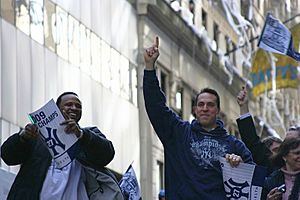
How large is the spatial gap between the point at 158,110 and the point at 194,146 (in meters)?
0.45

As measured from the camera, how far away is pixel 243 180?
10.4 meters

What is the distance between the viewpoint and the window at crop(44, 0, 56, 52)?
2577cm

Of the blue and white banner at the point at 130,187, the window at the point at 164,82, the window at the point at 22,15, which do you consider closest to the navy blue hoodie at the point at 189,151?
the blue and white banner at the point at 130,187

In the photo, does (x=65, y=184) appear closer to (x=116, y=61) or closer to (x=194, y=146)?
(x=194, y=146)

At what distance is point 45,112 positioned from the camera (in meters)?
10.1

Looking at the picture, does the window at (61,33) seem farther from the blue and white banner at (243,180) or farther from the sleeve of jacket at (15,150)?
the sleeve of jacket at (15,150)

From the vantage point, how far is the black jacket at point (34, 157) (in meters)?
9.85

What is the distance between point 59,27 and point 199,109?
53.7 ft

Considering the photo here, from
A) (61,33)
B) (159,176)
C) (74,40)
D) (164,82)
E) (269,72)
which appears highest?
(269,72)

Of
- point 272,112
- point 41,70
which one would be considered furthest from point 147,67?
point 272,112

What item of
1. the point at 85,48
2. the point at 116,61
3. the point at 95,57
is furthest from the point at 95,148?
the point at 116,61

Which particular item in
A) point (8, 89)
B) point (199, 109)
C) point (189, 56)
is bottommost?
point (199, 109)

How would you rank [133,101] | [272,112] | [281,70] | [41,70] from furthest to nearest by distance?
[272,112] → [281,70] → [133,101] → [41,70]

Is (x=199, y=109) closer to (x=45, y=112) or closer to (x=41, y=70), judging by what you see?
(x=45, y=112)
